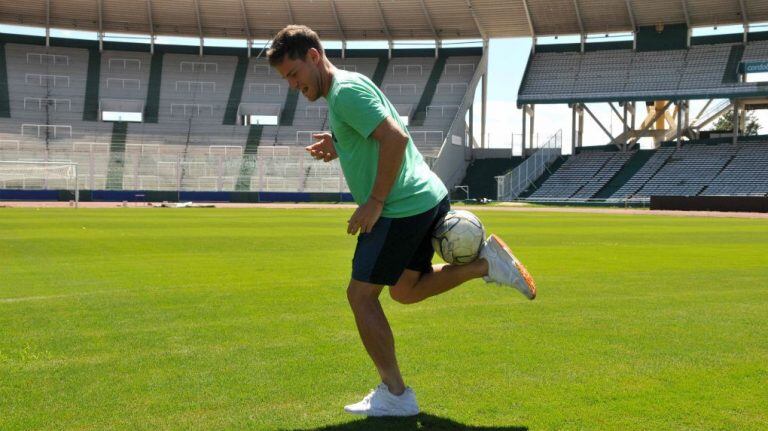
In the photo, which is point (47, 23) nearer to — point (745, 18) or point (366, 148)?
point (745, 18)

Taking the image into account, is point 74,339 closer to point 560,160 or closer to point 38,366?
point 38,366

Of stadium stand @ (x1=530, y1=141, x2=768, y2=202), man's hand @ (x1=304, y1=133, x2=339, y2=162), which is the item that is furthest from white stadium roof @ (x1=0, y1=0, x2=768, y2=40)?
man's hand @ (x1=304, y1=133, x2=339, y2=162)

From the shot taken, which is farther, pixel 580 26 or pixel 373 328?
pixel 580 26

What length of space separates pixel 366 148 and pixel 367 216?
411mm

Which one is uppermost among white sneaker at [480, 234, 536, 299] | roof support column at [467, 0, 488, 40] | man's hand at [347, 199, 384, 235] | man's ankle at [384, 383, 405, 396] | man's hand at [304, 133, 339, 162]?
roof support column at [467, 0, 488, 40]

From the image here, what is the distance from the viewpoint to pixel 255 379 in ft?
15.9

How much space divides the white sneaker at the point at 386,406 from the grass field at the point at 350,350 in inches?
3.2

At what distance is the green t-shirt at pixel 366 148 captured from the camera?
13.8 feet

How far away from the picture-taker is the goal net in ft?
163

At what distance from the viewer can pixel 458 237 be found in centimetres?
477

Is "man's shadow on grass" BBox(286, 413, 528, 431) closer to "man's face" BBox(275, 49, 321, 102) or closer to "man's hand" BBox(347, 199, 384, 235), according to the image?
"man's hand" BBox(347, 199, 384, 235)

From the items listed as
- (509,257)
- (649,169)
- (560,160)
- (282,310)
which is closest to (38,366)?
(282,310)

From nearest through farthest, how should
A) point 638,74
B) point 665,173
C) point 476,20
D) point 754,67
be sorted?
point 665,173 → point 754,67 → point 638,74 → point 476,20

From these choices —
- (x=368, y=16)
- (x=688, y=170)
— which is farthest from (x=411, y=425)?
(x=368, y=16)
